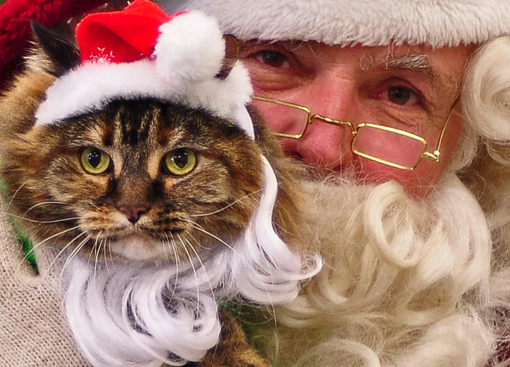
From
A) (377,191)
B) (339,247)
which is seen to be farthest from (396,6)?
(339,247)

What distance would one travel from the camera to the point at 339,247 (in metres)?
1.12

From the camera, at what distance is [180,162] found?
86 cm

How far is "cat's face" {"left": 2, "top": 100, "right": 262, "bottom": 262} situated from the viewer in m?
0.84

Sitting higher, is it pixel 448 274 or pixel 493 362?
pixel 448 274

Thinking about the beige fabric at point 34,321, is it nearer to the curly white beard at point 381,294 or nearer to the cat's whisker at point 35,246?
the cat's whisker at point 35,246

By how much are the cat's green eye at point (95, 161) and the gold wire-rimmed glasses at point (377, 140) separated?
1.41 feet

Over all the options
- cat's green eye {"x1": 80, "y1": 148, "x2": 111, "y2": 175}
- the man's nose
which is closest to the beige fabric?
cat's green eye {"x1": 80, "y1": 148, "x2": 111, "y2": 175}

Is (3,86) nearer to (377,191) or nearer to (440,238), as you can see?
(377,191)

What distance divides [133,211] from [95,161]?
0.09 m

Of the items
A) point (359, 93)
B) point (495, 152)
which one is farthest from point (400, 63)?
point (495, 152)

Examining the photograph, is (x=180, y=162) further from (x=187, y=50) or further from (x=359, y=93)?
(x=359, y=93)

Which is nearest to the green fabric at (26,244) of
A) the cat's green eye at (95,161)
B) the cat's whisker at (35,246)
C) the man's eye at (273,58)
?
the cat's whisker at (35,246)

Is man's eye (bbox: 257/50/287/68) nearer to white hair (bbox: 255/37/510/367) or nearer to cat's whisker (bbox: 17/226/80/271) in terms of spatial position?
white hair (bbox: 255/37/510/367)

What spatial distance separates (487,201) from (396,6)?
0.53 meters
